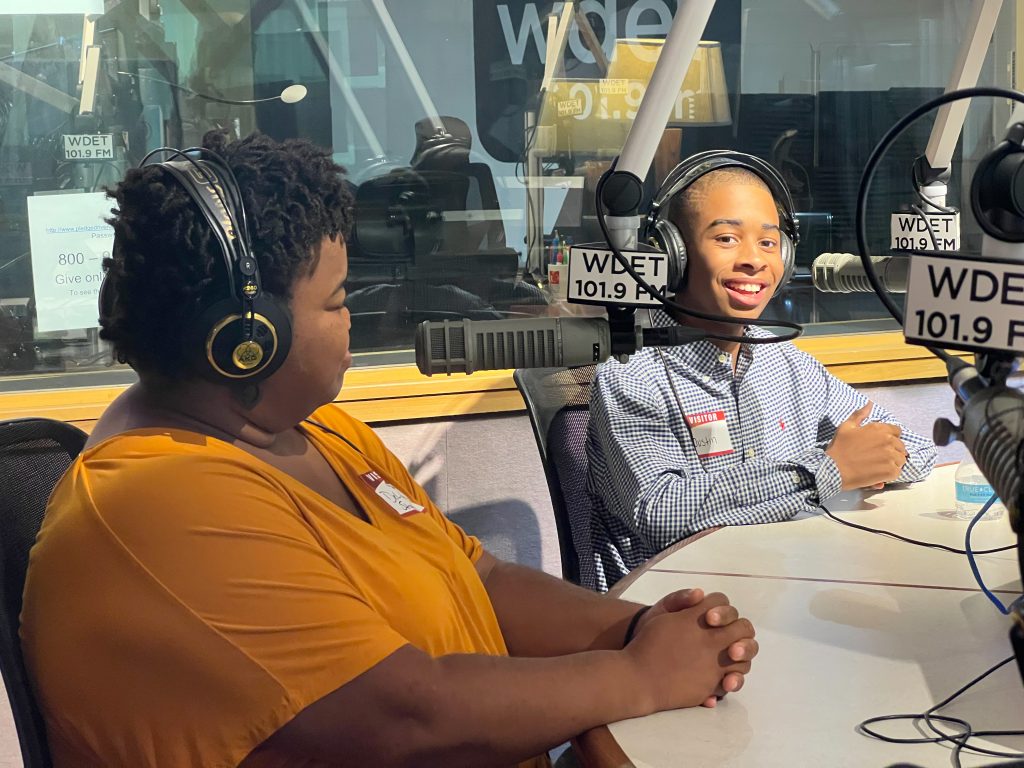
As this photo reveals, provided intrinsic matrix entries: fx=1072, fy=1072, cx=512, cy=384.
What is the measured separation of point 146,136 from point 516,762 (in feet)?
7.13

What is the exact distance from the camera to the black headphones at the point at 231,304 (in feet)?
3.51

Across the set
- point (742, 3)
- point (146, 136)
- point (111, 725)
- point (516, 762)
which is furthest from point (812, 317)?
point (111, 725)

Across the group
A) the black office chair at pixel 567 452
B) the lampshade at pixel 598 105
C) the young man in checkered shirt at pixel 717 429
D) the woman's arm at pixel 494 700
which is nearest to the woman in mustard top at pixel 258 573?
the woman's arm at pixel 494 700

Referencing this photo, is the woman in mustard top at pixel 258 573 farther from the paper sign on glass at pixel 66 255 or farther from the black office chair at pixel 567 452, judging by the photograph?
the paper sign on glass at pixel 66 255

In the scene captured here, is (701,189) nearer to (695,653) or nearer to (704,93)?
(695,653)

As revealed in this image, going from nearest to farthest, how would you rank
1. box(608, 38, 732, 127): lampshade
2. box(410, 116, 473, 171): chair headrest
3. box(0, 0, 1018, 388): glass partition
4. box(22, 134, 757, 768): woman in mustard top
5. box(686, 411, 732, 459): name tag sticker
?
box(22, 134, 757, 768): woman in mustard top, box(686, 411, 732, 459): name tag sticker, box(0, 0, 1018, 388): glass partition, box(410, 116, 473, 171): chair headrest, box(608, 38, 732, 127): lampshade

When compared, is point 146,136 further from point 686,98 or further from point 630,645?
point 630,645

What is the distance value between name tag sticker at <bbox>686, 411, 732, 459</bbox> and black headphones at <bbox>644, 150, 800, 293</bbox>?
234 millimetres

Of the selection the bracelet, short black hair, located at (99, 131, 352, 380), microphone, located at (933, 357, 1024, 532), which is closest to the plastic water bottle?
the bracelet

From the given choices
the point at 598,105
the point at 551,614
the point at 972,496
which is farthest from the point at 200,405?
the point at 598,105

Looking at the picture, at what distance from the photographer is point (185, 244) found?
1078 millimetres

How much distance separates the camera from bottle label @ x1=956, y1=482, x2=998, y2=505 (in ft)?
5.76

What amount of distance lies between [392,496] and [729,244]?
3.00ft

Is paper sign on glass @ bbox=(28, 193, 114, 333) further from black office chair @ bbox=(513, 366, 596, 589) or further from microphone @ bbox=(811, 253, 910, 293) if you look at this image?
microphone @ bbox=(811, 253, 910, 293)
